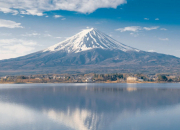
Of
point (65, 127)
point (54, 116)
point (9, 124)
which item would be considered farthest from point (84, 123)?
point (9, 124)

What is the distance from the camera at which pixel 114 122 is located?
2486 cm

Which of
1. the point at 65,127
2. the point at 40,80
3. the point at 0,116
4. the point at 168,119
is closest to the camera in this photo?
the point at 65,127

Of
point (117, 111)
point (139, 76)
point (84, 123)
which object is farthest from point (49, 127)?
point (139, 76)

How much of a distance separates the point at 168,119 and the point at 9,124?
16.5 m

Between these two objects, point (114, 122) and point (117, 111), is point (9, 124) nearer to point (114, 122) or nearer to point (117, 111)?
point (114, 122)

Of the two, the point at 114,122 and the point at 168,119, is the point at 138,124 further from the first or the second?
the point at 168,119

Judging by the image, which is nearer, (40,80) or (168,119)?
(168,119)

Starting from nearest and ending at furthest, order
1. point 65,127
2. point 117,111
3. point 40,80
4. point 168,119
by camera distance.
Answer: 1. point 65,127
2. point 168,119
3. point 117,111
4. point 40,80

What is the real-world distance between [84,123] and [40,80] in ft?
344

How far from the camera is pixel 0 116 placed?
1108 inches

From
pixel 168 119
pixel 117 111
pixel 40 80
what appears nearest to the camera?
pixel 168 119

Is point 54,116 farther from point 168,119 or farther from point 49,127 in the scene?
point 168,119

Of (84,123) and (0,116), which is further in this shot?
(0,116)

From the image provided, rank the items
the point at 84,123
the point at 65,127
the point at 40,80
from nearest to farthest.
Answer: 1. the point at 65,127
2. the point at 84,123
3. the point at 40,80
